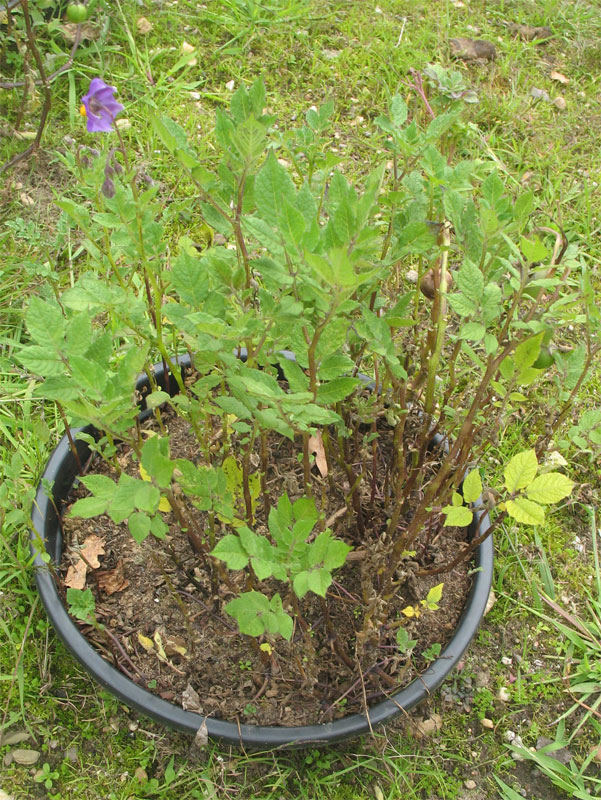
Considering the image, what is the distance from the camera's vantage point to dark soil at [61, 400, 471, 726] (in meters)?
1.55

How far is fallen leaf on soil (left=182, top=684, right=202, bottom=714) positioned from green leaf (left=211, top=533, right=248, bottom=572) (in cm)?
53

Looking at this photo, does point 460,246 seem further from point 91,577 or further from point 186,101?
point 186,101

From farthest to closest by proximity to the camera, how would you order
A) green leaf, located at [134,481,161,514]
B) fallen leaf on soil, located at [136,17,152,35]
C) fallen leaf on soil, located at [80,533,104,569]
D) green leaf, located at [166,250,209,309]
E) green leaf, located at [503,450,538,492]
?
fallen leaf on soil, located at [136,17,152,35], fallen leaf on soil, located at [80,533,104,569], green leaf, located at [503,450,538,492], green leaf, located at [166,250,209,309], green leaf, located at [134,481,161,514]

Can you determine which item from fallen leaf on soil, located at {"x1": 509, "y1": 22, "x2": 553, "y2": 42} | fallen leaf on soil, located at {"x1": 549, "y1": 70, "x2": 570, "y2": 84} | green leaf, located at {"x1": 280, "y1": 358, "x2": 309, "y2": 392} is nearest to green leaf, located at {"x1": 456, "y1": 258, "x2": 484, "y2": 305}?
green leaf, located at {"x1": 280, "y1": 358, "x2": 309, "y2": 392}

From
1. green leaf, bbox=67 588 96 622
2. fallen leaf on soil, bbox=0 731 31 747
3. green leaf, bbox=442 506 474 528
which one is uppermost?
green leaf, bbox=442 506 474 528

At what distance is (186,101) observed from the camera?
9.91ft

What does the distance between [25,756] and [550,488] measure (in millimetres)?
1259

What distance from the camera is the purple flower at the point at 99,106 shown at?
1422 mm

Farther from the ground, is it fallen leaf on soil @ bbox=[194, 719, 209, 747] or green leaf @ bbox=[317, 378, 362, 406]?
green leaf @ bbox=[317, 378, 362, 406]

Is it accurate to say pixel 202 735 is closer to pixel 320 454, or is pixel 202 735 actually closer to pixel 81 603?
pixel 81 603

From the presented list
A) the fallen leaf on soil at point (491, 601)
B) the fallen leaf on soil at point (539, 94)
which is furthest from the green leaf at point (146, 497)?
the fallen leaf on soil at point (539, 94)

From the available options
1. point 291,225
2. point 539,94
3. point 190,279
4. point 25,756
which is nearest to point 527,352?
point 291,225

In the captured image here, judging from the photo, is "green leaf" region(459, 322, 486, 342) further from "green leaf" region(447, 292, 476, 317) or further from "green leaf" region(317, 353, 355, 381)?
"green leaf" region(317, 353, 355, 381)

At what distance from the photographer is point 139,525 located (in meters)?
1.17
